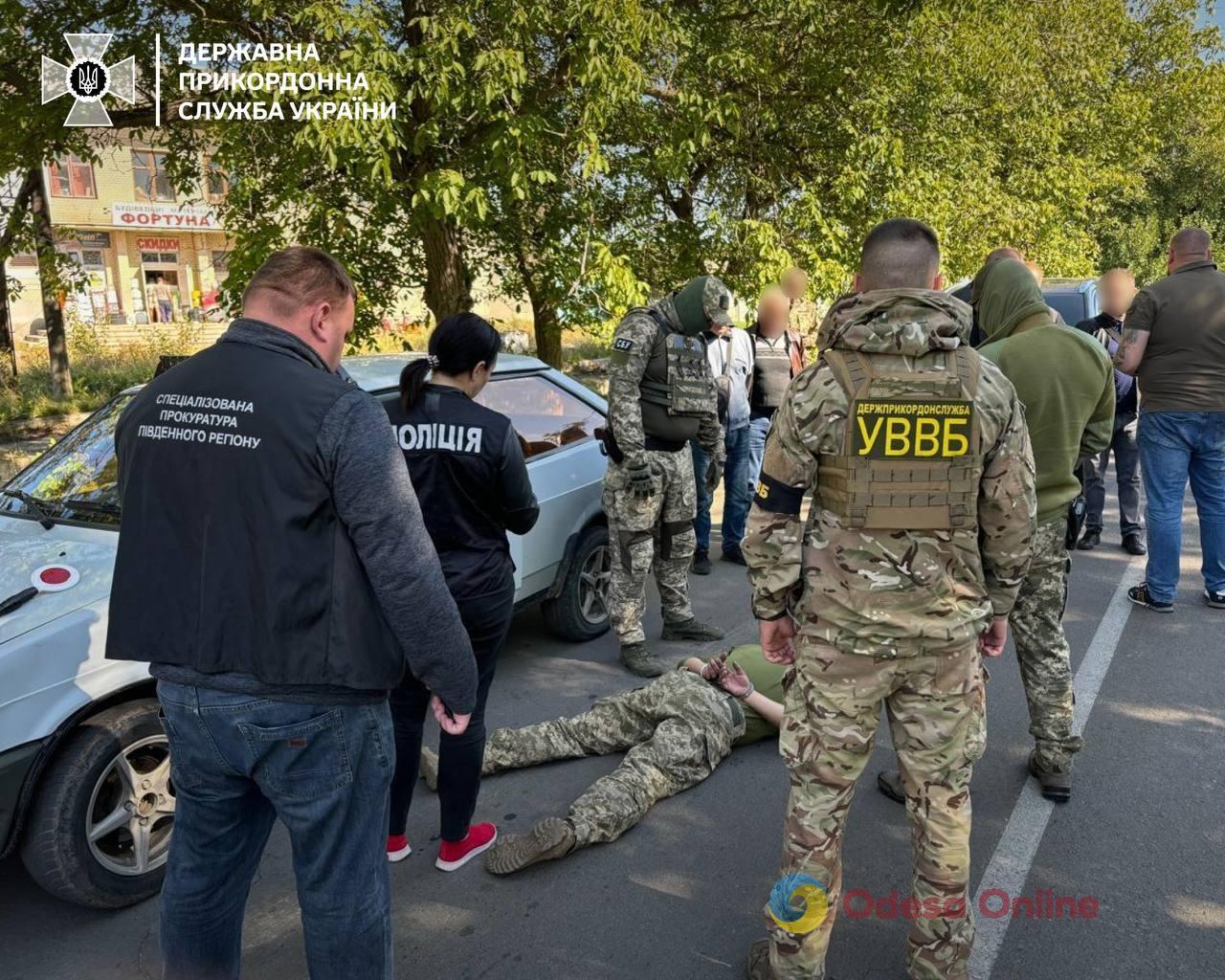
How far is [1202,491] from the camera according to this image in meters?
5.29

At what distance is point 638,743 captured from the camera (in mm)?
3703

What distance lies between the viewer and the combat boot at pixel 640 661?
4.60m

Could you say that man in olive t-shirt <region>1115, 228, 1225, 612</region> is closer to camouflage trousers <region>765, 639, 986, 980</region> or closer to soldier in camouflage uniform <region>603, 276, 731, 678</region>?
soldier in camouflage uniform <region>603, 276, 731, 678</region>

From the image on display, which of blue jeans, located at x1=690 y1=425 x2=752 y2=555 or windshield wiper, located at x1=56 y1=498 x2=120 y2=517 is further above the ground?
windshield wiper, located at x1=56 y1=498 x2=120 y2=517

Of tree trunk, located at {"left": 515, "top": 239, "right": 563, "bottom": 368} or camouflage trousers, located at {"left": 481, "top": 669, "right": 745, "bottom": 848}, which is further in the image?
tree trunk, located at {"left": 515, "top": 239, "right": 563, "bottom": 368}

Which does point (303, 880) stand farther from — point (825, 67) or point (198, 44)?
point (825, 67)

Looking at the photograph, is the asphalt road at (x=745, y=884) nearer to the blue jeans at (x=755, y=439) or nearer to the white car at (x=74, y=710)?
the white car at (x=74, y=710)

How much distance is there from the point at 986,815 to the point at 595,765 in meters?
1.53

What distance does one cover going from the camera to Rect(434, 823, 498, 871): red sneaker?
3.05 m

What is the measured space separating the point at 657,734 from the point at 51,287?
25.6 ft

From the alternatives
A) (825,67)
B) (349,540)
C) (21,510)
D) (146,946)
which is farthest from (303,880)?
(825,67)

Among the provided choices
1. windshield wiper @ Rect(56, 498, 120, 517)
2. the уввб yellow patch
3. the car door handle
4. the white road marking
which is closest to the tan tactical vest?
the уввб yellow patch

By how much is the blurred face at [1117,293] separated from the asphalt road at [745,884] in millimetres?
3602

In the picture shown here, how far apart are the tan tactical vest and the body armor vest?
253 cm
